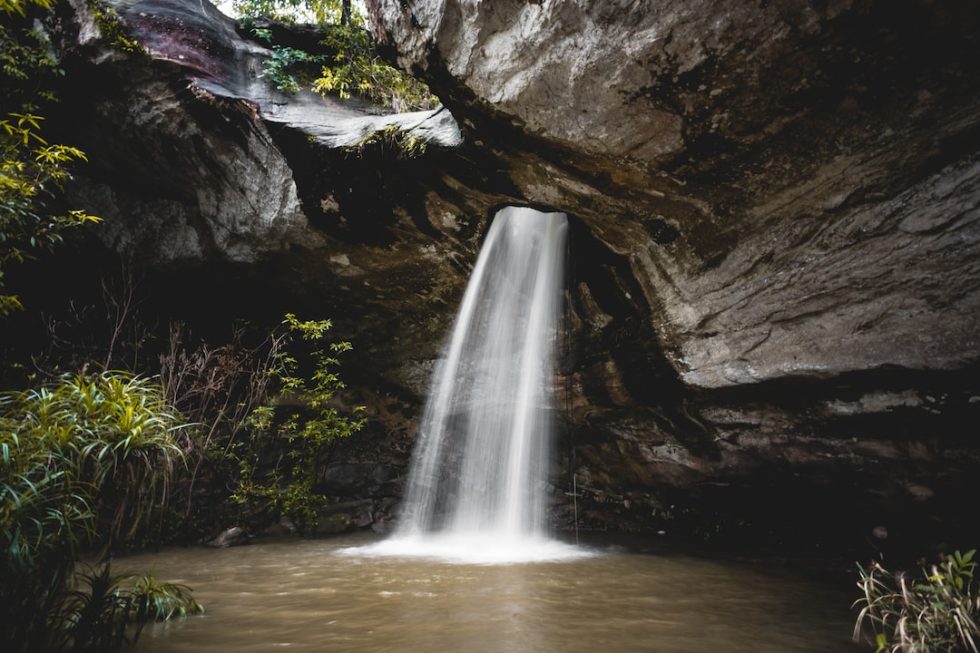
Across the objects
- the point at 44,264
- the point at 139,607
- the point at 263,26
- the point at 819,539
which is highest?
the point at 263,26

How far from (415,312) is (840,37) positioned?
270 inches

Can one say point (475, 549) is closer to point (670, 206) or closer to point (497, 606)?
point (497, 606)

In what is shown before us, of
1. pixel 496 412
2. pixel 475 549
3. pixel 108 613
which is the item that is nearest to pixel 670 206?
pixel 496 412

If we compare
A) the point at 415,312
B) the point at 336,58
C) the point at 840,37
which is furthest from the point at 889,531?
the point at 336,58

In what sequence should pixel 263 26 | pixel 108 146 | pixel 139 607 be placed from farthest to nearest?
1. pixel 263 26
2. pixel 108 146
3. pixel 139 607

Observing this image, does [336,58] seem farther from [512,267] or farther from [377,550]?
[377,550]

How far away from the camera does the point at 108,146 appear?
25.9 ft

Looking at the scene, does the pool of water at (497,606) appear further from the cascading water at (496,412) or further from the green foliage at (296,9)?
the green foliage at (296,9)

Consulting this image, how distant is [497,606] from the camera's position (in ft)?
13.5

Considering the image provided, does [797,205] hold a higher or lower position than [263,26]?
lower

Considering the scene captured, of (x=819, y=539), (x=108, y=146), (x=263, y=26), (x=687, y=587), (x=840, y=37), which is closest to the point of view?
(x=840, y=37)

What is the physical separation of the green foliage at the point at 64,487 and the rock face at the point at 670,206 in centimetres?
423

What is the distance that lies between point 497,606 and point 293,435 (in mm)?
5398

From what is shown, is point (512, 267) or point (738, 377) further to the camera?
point (512, 267)
